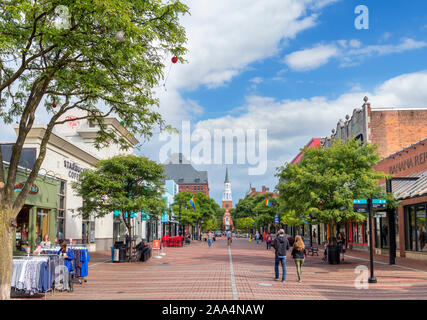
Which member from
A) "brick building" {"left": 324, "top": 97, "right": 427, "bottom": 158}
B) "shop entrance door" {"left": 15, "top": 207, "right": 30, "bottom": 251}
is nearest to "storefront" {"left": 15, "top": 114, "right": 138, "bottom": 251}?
"shop entrance door" {"left": 15, "top": 207, "right": 30, "bottom": 251}

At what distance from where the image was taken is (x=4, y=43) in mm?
9258

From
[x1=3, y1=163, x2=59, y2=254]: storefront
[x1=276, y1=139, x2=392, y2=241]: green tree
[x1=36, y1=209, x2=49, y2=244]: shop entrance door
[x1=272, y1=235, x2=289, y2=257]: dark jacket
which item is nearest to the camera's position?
[x1=272, y1=235, x2=289, y2=257]: dark jacket

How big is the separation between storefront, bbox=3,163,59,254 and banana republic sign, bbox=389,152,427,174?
72.1ft

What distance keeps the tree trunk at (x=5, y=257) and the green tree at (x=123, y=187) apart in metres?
14.3

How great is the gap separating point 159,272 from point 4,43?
38.3 feet

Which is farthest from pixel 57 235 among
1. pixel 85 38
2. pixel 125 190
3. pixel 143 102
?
pixel 85 38

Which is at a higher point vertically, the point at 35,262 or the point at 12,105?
the point at 12,105

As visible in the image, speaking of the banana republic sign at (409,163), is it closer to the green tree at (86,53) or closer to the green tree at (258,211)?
the green tree at (86,53)

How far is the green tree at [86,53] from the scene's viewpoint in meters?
9.60

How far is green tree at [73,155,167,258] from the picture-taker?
24.6m

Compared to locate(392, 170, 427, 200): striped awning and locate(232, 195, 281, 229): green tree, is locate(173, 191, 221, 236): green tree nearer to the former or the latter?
locate(232, 195, 281, 229): green tree

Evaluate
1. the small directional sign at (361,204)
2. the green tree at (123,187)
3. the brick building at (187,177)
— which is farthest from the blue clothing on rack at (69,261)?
the brick building at (187,177)

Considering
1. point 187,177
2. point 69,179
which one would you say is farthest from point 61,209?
point 187,177
